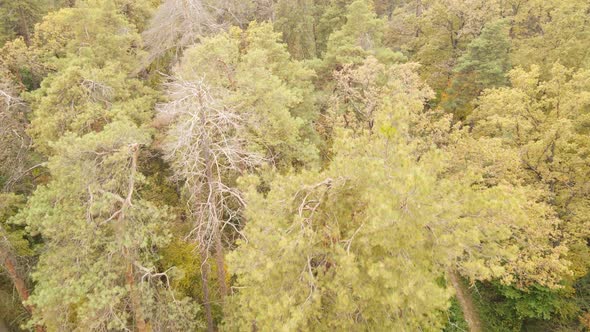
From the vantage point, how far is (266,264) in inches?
289

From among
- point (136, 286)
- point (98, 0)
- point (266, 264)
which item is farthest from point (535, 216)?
point (98, 0)

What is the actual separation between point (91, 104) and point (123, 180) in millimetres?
4455

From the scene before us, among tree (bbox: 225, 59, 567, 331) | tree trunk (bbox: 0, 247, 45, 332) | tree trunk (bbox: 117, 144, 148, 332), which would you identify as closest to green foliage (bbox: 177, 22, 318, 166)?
tree trunk (bbox: 117, 144, 148, 332)

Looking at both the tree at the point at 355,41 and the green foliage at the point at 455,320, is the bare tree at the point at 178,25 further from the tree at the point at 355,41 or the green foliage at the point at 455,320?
the green foliage at the point at 455,320

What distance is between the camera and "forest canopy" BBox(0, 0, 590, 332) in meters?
7.25

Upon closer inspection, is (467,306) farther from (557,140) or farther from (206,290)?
(206,290)

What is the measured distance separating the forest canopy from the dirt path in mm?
97

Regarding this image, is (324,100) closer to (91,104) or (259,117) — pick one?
(259,117)

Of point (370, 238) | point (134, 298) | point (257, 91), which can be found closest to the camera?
point (370, 238)

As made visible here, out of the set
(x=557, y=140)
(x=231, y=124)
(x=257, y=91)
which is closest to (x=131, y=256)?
(x=231, y=124)

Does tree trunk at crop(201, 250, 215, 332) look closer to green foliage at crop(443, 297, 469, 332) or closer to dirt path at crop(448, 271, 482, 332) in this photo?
green foliage at crop(443, 297, 469, 332)

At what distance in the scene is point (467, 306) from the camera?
1767 centimetres

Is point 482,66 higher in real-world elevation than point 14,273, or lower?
higher

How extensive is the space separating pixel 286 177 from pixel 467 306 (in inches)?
542
